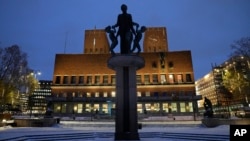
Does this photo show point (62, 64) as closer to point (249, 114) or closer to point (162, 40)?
point (162, 40)

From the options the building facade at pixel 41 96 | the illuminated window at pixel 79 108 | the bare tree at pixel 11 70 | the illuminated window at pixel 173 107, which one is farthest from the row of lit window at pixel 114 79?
the building facade at pixel 41 96

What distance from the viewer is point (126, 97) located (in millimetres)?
17266

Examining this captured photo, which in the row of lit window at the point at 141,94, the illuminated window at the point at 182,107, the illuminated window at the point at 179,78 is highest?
the illuminated window at the point at 179,78

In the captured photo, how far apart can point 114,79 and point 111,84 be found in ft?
8.62

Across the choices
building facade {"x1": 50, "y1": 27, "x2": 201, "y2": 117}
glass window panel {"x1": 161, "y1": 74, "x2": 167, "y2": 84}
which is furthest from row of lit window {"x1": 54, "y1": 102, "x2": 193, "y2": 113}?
glass window panel {"x1": 161, "y1": 74, "x2": 167, "y2": 84}

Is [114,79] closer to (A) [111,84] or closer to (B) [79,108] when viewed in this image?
(A) [111,84]

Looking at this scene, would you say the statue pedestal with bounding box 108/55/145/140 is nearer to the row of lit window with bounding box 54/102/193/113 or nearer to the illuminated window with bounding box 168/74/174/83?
the row of lit window with bounding box 54/102/193/113

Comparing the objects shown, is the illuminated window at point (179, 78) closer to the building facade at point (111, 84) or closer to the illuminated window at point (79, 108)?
the building facade at point (111, 84)

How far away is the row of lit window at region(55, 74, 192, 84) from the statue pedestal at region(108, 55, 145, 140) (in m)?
65.3

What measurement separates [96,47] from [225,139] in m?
97.3

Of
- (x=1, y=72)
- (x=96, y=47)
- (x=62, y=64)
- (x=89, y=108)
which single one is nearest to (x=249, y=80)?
(x=1, y=72)

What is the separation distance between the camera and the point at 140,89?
3233 inches

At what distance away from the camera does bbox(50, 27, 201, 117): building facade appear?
3000 inches

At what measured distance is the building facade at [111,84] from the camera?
76.2m
